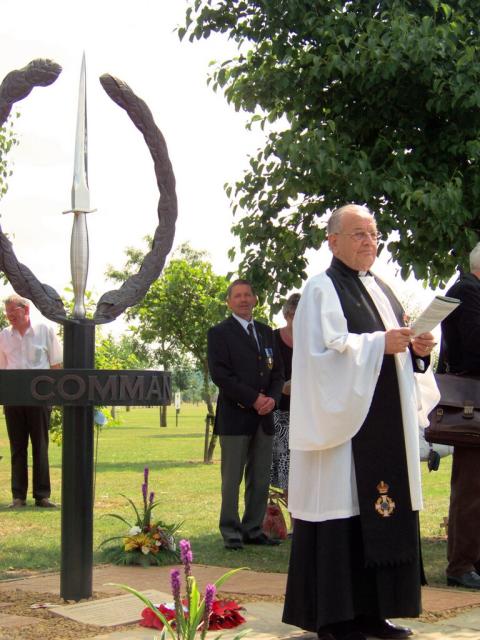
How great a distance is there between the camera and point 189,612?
4.14 m

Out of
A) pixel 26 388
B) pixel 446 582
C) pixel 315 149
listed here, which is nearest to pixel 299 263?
pixel 315 149

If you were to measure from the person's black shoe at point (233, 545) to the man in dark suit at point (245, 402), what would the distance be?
123 mm

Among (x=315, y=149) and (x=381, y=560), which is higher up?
(x=315, y=149)

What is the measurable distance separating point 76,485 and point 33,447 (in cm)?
534

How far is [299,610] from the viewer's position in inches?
196

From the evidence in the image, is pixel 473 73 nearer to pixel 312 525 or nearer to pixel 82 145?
pixel 82 145

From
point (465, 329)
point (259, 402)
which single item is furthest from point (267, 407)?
point (465, 329)

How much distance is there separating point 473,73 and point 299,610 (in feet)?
15.1

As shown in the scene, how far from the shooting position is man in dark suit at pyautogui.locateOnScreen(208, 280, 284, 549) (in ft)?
27.2

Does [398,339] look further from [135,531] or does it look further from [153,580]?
[135,531]

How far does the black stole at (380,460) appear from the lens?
16.1ft

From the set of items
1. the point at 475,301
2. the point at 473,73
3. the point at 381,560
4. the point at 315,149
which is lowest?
the point at 381,560

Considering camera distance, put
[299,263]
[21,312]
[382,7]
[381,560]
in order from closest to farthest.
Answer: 1. [381,560]
2. [382,7]
3. [299,263]
4. [21,312]

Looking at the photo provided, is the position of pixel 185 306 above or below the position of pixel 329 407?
above
